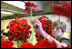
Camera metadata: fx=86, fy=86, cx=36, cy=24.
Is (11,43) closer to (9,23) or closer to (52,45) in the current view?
(9,23)

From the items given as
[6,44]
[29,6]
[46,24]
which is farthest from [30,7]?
[6,44]

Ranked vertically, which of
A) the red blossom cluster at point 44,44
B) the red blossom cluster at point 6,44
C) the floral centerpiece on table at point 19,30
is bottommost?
the red blossom cluster at point 6,44

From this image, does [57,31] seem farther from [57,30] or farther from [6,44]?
[6,44]

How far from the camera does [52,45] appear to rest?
1.35 feet

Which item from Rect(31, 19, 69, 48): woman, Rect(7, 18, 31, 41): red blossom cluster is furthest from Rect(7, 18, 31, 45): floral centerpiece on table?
Rect(31, 19, 69, 48): woman

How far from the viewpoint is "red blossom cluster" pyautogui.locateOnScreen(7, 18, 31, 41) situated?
1.68ft

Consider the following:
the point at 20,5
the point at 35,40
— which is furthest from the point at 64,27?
the point at 20,5

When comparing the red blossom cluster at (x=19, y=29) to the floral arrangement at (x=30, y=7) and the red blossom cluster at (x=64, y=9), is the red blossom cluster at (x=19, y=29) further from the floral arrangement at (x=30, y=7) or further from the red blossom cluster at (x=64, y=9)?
the red blossom cluster at (x=64, y=9)

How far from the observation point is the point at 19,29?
51 centimetres

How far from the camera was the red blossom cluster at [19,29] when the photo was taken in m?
0.51

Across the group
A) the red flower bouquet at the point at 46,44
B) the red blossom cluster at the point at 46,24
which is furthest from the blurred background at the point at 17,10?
the red flower bouquet at the point at 46,44

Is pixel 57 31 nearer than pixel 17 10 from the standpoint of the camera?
Yes

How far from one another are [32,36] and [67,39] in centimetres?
20

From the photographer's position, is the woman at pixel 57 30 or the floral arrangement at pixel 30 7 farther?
the floral arrangement at pixel 30 7
